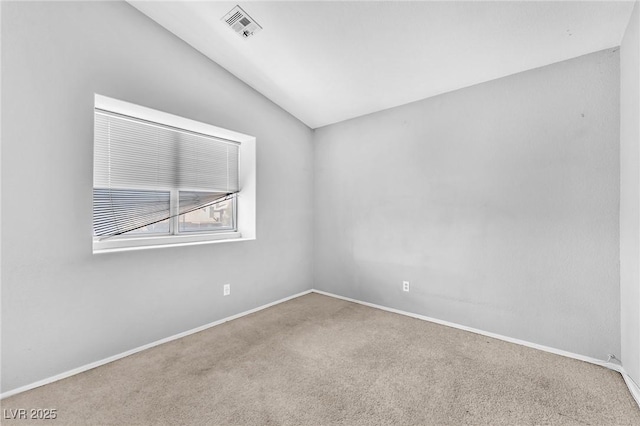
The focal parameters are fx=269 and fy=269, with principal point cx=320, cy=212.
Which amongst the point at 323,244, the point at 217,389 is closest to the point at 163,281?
the point at 217,389

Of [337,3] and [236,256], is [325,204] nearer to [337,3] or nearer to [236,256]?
[236,256]

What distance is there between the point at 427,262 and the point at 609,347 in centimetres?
143

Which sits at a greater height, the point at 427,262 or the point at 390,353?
the point at 427,262

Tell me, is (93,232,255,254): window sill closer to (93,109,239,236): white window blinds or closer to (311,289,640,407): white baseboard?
(93,109,239,236): white window blinds

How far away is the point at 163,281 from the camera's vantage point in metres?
2.40

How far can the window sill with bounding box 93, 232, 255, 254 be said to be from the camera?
2223 millimetres

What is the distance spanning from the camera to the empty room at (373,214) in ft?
5.60

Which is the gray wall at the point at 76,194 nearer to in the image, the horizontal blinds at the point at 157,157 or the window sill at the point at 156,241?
the window sill at the point at 156,241

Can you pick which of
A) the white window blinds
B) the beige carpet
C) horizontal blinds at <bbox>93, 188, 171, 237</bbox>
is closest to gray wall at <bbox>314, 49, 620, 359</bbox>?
the beige carpet

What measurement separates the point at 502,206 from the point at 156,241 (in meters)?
3.24

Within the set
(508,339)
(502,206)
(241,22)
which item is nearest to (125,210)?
(241,22)

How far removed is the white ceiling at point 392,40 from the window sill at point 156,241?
1.80 metres

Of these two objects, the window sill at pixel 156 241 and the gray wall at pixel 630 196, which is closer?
the gray wall at pixel 630 196

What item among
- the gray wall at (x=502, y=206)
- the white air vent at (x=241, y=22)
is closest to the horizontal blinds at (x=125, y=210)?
the white air vent at (x=241, y=22)
